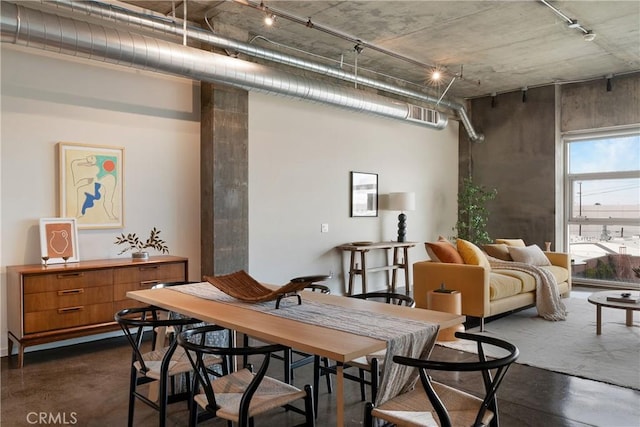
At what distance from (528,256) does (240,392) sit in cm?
498

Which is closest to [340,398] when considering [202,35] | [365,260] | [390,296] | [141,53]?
[390,296]

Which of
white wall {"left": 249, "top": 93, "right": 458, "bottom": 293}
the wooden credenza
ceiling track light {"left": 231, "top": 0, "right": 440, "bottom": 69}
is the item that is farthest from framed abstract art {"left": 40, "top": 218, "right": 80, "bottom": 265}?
ceiling track light {"left": 231, "top": 0, "right": 440, "bottom": 69}

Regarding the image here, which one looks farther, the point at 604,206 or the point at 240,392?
the point at 604,206

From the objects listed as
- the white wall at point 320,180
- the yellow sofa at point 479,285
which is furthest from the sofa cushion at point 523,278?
the white wall at point 320,180

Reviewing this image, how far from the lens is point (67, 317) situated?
3.90 meters

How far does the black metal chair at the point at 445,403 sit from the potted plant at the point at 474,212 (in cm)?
642

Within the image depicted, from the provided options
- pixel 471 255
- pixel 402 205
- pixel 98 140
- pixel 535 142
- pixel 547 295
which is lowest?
pixel 547 295

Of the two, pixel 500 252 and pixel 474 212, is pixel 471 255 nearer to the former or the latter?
pixel 500 252

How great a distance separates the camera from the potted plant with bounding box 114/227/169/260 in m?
4.55

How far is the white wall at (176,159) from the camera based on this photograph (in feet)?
13.4

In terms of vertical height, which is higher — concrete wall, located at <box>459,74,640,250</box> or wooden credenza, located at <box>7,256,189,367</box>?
concrete wall, located at <box>459,74,640,250</box>

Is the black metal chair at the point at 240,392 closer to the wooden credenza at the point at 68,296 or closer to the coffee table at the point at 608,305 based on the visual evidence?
the wooden credenza at the point at 68,296

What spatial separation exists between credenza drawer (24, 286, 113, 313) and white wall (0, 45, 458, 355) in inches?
19.4

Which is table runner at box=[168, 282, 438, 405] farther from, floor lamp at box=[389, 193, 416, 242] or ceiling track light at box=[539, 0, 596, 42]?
floor lamp at box=[389, 193, 416, 242]
